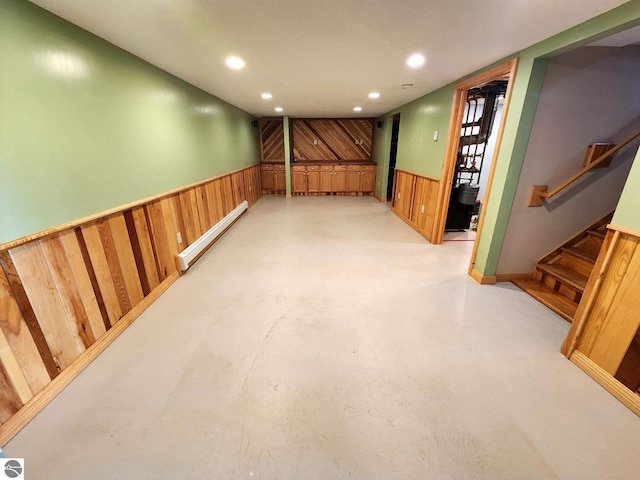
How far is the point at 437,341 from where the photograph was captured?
191 centimetres

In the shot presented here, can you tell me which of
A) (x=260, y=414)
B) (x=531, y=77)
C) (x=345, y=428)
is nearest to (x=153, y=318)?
(x=260, y=414)

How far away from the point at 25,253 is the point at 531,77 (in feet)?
12.3

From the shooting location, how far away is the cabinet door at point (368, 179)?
24.4ft

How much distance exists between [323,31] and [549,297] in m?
3.10

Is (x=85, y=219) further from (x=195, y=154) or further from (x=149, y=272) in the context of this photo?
(x=195, y=154)

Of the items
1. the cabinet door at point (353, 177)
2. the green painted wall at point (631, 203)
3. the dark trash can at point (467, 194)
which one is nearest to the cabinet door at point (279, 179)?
the cabinet door at point (353, 177)

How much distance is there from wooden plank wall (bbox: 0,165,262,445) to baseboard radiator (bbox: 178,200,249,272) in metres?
0.22


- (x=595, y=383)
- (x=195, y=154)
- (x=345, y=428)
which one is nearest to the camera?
(x=345, y=428)

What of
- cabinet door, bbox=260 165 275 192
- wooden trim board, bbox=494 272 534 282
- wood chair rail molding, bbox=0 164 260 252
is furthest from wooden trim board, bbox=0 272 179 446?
cabinet door, bbox=260 165 275 192

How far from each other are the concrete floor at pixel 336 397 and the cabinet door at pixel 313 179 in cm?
535

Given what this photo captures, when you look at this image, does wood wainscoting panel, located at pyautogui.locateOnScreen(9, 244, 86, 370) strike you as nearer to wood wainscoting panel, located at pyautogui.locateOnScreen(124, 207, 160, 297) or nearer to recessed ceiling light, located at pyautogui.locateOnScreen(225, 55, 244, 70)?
wood wainscoting panel, located at pyautogui.locateOnScreen(124, 207, 160, 297)

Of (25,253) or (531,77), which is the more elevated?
(531,77)

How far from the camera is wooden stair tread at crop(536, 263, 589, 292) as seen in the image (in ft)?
7.73

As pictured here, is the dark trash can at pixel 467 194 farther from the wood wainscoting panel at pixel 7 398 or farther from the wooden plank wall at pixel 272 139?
the wooden plank wall at pixel 272 139
